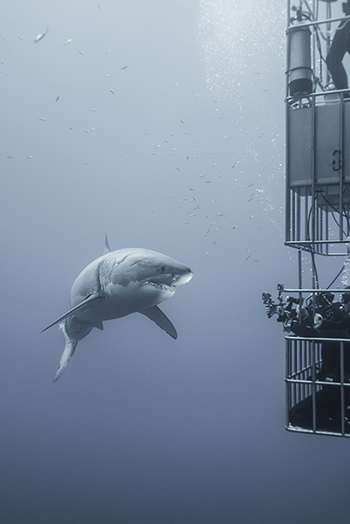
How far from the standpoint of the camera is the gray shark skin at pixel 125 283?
271 cm

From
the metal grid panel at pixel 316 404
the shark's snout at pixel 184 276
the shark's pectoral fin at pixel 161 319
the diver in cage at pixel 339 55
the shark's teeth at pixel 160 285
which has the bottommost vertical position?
the metal grid panel at pixel 316 404

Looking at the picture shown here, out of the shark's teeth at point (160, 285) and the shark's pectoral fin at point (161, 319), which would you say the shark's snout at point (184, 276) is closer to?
the shark's teeth at point (160, 285)

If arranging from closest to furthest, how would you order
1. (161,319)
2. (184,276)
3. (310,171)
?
(310,171) → (184,276) → (161,319)

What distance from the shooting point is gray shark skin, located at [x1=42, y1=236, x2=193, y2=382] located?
2.71 m

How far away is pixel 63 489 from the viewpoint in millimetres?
19891

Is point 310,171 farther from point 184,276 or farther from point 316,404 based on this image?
point 184,276

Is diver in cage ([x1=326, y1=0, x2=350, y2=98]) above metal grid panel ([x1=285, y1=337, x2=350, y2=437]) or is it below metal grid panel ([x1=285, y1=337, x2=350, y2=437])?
above

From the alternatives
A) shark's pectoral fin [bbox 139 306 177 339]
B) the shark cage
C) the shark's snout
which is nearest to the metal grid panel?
the shark cage

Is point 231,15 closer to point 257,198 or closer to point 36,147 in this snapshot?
point 257,198

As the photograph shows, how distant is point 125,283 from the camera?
280 centimetres

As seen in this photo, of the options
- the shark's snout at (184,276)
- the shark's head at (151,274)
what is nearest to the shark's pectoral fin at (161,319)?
the shark's head at (151,274)

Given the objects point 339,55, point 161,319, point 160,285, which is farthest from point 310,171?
point 161,319

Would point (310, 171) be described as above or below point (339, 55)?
below

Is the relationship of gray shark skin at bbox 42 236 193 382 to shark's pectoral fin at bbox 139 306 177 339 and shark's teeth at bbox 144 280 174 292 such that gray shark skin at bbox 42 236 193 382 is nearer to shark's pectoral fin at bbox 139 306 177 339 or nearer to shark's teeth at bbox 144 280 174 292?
shark's teeth at bbox 144 280 174 292
